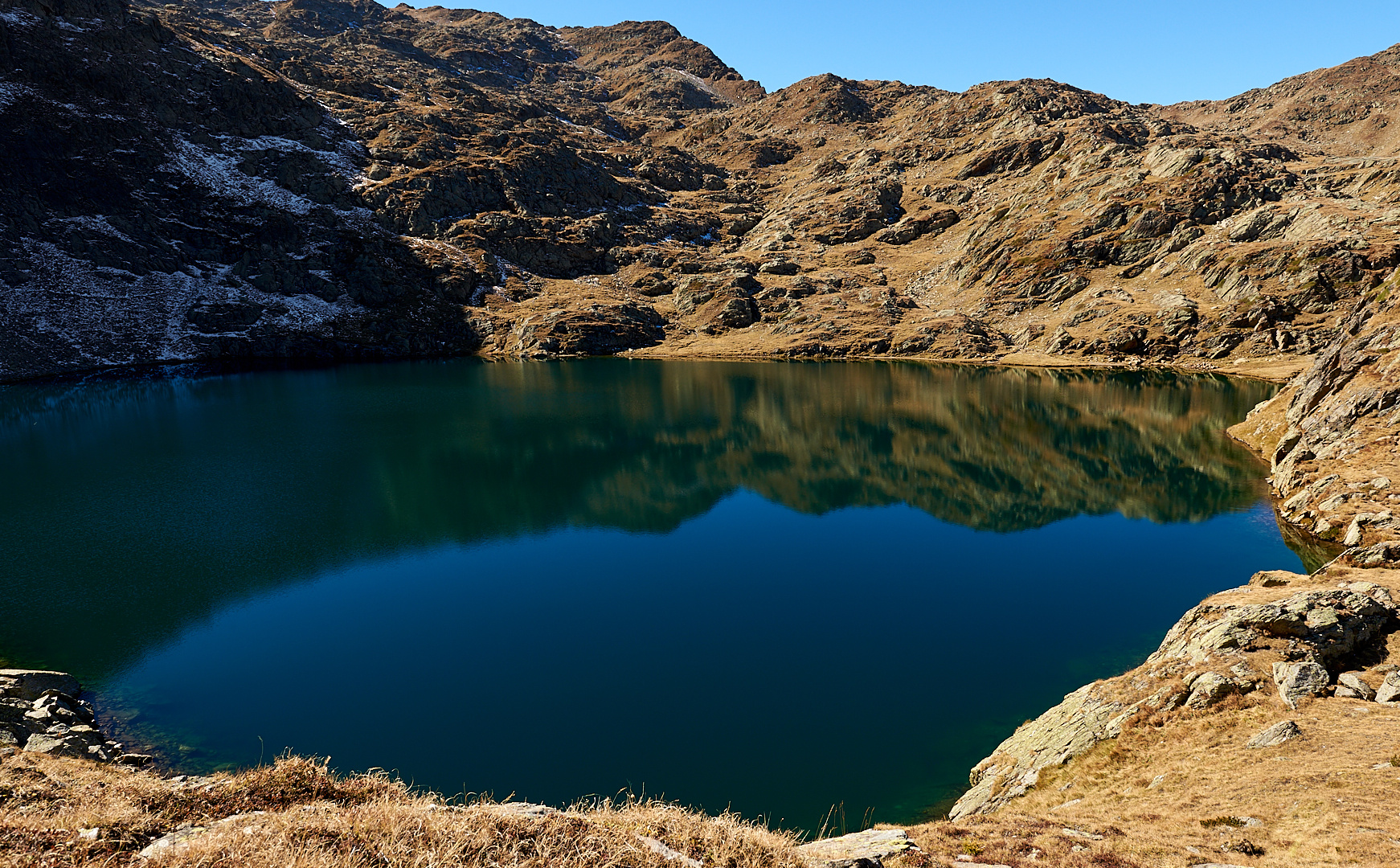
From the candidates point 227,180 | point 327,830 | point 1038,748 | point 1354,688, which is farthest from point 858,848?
point 227,180

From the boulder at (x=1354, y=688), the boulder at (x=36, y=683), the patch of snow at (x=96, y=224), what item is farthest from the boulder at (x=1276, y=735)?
the patch of snow at (x=96, y=224)

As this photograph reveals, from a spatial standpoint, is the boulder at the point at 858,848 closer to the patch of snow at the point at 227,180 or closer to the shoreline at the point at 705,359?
the shoreline at the point at 705,359

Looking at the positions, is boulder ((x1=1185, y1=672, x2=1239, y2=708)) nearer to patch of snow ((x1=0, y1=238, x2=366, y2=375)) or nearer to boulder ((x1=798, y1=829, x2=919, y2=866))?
boulder ((x1=798, y1=829, x2=919, y2=866))

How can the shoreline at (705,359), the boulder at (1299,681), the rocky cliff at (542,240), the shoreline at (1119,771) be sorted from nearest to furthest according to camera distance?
the shoreline at (1119,771) → the boulder at (1299,681) → the shoreline at (705,359) → the rocky cliff at (542,240)

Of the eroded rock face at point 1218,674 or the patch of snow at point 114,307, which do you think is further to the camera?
the patch of snow at point 114,307

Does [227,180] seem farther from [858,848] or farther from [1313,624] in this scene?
[1313,624]

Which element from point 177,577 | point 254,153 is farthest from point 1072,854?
point 254,153

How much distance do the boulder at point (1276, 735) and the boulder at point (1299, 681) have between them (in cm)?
184

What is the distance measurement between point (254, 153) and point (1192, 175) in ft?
669

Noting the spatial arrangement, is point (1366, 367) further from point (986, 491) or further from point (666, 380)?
point (666, 380)

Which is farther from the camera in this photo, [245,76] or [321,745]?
[245,76]

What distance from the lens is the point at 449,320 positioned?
142250 millimetres

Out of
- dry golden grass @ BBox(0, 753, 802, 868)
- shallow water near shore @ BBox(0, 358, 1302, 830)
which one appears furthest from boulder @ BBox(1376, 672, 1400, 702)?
dry golden grass @ BBox(0, 753, 802, 868)

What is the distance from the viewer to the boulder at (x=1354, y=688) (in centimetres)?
1794
